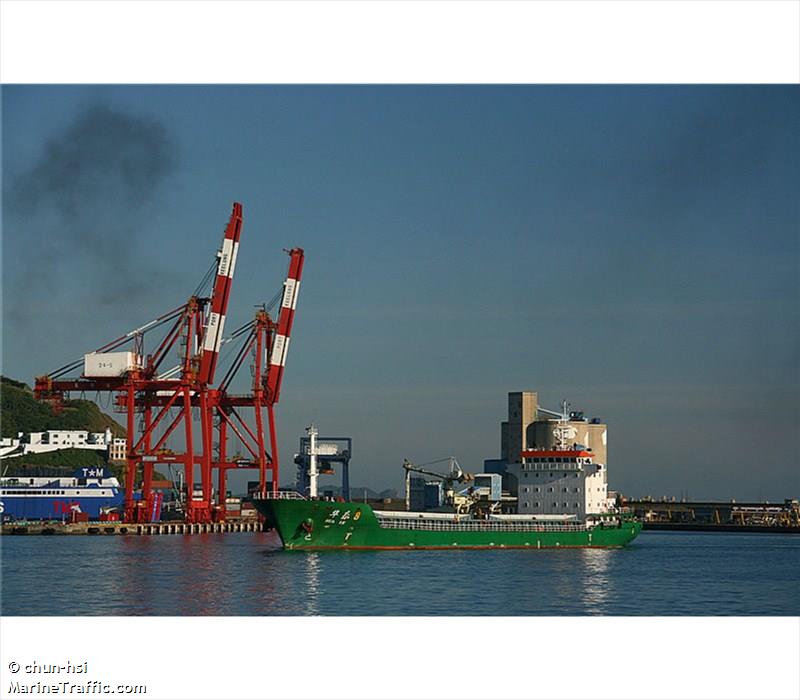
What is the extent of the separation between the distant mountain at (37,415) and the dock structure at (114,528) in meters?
47.5

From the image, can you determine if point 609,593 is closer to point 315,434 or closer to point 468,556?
point 468,556

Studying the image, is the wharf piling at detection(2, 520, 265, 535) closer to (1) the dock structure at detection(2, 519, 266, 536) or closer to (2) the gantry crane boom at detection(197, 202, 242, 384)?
(1) the dock structure at detection(2, 519, 266, 536)

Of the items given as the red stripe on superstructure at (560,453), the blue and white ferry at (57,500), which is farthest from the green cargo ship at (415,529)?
the blue and white ferry at (57,500)

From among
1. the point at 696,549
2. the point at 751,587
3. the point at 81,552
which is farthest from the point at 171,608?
the point at 696,549

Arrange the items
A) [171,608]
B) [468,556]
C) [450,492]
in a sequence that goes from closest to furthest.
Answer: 1. [171,608]
2. [468,556]
3. [450,492]

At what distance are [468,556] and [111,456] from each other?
59.2 meters

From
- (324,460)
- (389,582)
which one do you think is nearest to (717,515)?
(324,460)

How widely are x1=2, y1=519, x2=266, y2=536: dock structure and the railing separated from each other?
2352 cm

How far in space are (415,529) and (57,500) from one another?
3967 centimetres

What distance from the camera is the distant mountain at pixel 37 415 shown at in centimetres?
12062

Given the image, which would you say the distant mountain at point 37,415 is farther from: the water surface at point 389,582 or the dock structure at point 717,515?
the water surface at point 389,582

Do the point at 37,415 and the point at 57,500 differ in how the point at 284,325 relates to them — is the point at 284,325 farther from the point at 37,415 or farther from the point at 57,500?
the point at 37,415

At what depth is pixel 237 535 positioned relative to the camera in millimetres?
67250

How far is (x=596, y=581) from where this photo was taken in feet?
117
